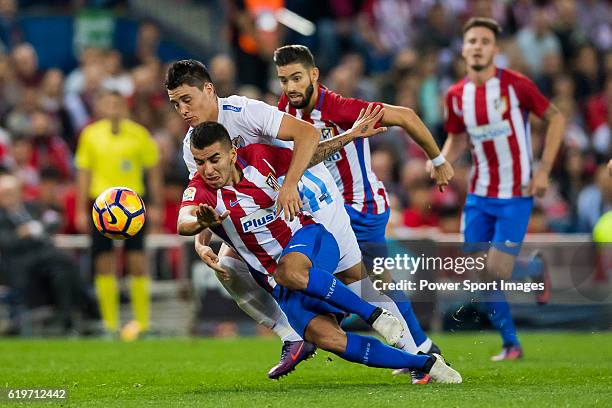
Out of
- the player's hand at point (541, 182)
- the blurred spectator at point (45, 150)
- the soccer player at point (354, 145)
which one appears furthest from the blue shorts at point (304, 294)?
the blurred spectator at point (45, 150)

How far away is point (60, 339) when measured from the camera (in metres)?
13.7

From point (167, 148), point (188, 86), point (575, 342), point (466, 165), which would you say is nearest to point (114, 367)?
point (188, 86)

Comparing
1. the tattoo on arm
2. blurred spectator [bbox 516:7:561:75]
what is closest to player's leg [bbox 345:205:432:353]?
the tattoo on arm

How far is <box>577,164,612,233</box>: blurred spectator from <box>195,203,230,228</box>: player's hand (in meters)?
8.87

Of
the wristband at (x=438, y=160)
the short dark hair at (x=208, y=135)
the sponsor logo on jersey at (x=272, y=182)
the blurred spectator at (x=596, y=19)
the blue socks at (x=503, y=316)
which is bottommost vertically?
the blue socks at (x=503, y=316)

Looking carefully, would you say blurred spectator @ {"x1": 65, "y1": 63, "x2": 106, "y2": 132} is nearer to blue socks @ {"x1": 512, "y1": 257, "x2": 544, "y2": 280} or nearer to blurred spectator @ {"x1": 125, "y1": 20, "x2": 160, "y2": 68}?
blurred spectator @ {"x1": 125, "y1": 20, "x2": 160, "y2": 68}

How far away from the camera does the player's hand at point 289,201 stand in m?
7.47

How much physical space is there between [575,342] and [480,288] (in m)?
3.87

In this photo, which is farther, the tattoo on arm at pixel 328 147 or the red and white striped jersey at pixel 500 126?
the red and white striped jersey at pixel 500 126

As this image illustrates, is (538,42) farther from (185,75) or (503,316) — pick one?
(185,75)

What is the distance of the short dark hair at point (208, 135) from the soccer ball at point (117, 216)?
929 millimetres

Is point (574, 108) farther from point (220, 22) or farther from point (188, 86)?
point (188, 86)

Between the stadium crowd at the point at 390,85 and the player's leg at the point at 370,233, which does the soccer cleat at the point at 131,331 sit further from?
the player's leg at the point at 370,233

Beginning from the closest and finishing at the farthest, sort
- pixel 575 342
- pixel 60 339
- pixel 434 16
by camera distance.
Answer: pixel 575 342, pixel 60 339, pixel 434 16
